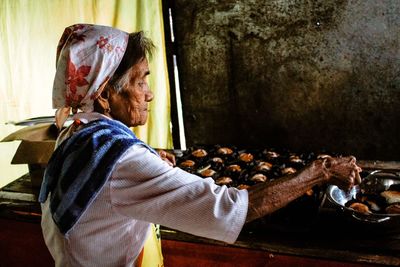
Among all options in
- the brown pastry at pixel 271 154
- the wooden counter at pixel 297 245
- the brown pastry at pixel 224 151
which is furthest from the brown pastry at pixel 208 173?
the wooden counter at pixel 297 245

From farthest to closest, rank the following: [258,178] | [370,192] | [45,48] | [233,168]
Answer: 1. [45,48]
2. [233,168]
3. [258,178]
4. [370,192]

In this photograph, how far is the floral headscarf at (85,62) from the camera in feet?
5.81

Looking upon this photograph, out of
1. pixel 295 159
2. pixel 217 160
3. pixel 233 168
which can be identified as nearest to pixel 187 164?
pixel 217 160

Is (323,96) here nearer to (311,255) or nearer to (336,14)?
(336,14)

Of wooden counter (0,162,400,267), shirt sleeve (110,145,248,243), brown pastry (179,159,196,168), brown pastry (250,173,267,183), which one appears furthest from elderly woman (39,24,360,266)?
brown pastry (179,159,196,168)

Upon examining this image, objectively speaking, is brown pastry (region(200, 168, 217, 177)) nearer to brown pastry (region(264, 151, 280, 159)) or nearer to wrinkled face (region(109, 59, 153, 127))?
brown pastry (region(264, 151, 280, 159))

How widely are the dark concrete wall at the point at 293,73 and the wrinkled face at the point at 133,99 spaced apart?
246 centimetres

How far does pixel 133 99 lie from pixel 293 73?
2.60m

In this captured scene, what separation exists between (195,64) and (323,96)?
1541mm

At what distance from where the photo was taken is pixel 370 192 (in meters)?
2.86

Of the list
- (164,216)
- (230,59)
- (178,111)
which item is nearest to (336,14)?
(230,59)

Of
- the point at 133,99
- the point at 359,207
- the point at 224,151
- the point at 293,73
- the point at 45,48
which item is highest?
the point at 45,48

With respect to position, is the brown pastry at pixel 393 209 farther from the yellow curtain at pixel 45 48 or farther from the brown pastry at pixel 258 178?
the yellow curtain at pixel 45 48

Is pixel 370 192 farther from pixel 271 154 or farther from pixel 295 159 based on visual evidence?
pixel 271 154
